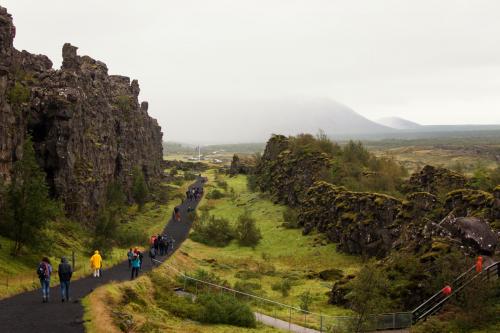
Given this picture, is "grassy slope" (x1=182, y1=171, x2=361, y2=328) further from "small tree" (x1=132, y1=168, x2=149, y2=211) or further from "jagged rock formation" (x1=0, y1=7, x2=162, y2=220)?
"small tree" (x1=132, y1=168, x2=149, y2=211)

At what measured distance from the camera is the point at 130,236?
53.8 metres

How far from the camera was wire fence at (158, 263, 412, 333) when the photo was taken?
2686 cm

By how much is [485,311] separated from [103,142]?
190 ft

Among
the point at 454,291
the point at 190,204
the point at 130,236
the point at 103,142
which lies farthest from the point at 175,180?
the point at 454,291

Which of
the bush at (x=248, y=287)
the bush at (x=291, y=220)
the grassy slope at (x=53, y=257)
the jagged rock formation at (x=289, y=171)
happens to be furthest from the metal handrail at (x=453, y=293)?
the jagged rock formation at (x=289, y=171)

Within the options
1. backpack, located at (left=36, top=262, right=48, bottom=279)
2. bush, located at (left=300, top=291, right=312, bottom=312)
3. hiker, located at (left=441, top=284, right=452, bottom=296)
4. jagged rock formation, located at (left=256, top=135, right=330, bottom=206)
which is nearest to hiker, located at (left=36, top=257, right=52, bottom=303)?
backpack, located at (left=36, top=262, right=48, bottom=279)

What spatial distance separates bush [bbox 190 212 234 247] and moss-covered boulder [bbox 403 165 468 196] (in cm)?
2870

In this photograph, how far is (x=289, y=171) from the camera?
322 feet

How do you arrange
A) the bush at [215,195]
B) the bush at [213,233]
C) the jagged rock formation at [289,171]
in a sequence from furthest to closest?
the bush at [215,195], the jagged rock formation at [289,171], the bush at [213,233]

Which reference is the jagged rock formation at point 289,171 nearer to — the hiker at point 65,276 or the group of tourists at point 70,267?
the group of tourists at point 70,267

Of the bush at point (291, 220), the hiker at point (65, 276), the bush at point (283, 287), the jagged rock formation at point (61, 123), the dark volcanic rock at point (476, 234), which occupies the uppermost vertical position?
the jagged rock formation at point (61, 123)

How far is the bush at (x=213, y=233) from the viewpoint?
221 ft

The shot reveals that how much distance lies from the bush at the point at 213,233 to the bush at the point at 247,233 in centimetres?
222

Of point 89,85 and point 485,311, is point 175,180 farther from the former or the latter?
point 485,311
